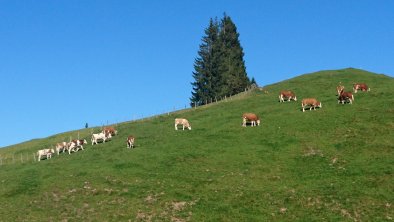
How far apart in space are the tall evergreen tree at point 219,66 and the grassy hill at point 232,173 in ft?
140

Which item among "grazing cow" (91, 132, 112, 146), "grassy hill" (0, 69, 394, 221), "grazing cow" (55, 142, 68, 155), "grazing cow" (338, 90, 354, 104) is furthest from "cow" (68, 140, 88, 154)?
"grazing cow" (338, 90, 354, 104)

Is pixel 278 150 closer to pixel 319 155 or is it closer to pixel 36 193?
pixel 319 155

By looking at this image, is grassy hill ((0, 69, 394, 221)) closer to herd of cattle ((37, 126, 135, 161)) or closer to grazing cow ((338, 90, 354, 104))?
grazing cow ((338, 90, 354, 104))

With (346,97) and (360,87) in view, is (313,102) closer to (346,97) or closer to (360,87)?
(346,97)

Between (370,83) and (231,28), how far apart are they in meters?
47.4

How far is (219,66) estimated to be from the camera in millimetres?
115062

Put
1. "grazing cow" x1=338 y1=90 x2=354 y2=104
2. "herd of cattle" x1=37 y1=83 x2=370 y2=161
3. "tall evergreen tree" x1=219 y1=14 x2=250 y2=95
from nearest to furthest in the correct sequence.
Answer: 1. "herd of cattle" x1=37 y1=83 x2=370 y2=161
2. "grazing cow" x1=338 y1=90 x2=354 y2=104
3. "tall evergreen tree" x1=219 y1=14 x2=250 y2=95

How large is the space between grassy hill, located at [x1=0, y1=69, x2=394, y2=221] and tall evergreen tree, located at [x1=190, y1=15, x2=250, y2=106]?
42755mm

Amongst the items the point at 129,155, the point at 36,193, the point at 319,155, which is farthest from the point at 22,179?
the point at 319,155

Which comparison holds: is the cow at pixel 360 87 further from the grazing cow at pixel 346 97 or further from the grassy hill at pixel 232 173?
the grazing cow at pixel 346 97

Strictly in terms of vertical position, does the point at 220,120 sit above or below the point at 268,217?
above

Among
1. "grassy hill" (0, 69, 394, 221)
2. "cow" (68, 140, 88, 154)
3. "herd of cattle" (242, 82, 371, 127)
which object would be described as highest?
"herd of cattle" (242, 82, 371, 127)

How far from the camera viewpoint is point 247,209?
40.0m

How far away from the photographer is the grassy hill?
40156 mm
